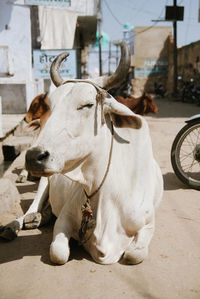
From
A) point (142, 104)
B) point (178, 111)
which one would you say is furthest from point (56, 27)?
point (142, 104)

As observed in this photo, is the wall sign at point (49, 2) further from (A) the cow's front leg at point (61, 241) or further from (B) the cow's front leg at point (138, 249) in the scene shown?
(B) the cow's front leg at point (138, 249)

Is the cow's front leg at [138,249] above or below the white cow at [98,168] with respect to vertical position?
below

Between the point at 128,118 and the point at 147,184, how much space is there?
547mm

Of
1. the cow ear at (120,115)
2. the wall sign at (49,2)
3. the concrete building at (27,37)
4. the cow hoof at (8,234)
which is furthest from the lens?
the wall sign at (49,2)

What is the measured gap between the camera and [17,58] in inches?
443

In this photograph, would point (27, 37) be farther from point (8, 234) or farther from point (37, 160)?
point (37, 160)

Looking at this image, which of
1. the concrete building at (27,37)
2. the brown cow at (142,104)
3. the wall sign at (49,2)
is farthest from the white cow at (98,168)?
the wall sign at (49,2)

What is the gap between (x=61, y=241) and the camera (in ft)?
7.95

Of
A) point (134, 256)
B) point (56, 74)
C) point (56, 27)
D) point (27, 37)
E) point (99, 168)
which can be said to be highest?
point (56, 27)

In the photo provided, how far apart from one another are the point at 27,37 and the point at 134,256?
10.2 m

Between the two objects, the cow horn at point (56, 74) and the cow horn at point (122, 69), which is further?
the cow horn at point (56, 74)

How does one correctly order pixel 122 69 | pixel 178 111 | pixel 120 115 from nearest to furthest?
pixel 122 69 < pixel 120 115 < pixel 178 111

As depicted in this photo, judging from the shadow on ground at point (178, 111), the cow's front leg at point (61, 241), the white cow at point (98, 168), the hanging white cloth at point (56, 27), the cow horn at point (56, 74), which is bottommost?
the shadow on ground at point (178, 111)

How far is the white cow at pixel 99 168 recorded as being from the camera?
202 cm
